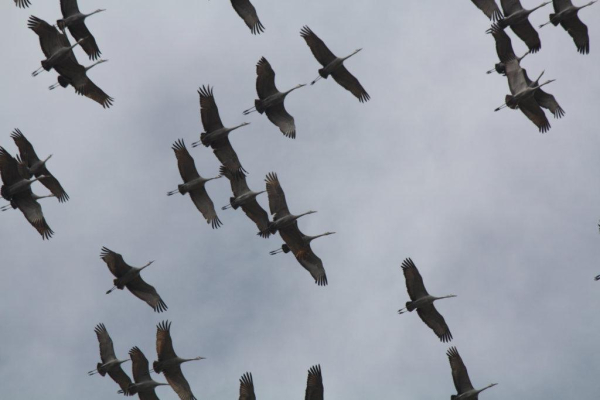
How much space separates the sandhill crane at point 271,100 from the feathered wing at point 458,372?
1201 cm

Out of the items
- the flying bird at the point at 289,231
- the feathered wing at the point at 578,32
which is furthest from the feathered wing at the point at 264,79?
the feathered wing at the point at 578,32

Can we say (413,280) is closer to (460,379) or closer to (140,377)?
(460,379)

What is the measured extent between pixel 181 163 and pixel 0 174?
8.03 meters

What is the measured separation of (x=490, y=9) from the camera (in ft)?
192

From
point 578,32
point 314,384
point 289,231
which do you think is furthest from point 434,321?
point 578,32

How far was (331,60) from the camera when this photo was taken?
189 ft

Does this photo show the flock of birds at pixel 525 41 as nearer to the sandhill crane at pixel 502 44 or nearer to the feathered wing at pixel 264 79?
the sandhill crane at pixel 502 44

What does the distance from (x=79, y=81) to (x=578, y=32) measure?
76.0ft

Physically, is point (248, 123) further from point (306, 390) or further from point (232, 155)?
point (306, 390)

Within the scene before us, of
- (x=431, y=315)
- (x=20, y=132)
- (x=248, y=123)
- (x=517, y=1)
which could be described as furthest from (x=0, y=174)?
(x=517, y=1)

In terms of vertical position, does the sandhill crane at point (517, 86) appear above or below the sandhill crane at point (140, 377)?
above

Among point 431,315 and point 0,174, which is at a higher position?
point 0,174

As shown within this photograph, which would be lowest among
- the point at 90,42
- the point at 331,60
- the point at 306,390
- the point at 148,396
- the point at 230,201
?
the point at 306,390

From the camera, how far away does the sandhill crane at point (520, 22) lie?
5791 centimetres
